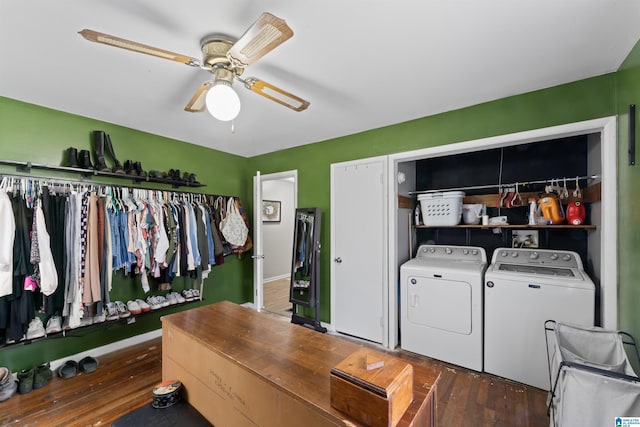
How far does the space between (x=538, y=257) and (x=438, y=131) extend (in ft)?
5.22

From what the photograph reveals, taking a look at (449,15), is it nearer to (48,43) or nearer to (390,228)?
(390,228)

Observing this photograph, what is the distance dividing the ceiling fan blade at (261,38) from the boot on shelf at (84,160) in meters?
2.15

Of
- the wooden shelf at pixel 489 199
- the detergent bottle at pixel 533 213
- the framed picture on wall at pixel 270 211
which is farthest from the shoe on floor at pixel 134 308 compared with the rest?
the detergent bottle at pixel 533 213

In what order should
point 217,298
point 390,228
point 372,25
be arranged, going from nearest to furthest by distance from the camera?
point 372,25 < point 390,228 < point 217,298

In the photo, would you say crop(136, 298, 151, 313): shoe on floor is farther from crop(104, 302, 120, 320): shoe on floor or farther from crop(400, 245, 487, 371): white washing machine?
crop(400, 245, 487, 371): white washing machine

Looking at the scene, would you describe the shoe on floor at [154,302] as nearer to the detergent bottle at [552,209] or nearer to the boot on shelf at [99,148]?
the boot on shelf at [99,148]

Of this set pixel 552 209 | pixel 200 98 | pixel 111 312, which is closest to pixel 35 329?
pixel 111 312

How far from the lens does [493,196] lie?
3.02 meters

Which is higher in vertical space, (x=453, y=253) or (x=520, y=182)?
(x=520, y=182)

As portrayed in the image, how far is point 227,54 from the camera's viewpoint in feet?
4.64

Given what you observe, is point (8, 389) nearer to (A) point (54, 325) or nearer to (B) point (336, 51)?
(A) point (54, 325)

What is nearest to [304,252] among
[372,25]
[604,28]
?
[372,25]

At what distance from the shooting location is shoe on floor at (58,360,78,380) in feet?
7.78

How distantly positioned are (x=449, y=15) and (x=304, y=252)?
2.70 metres
